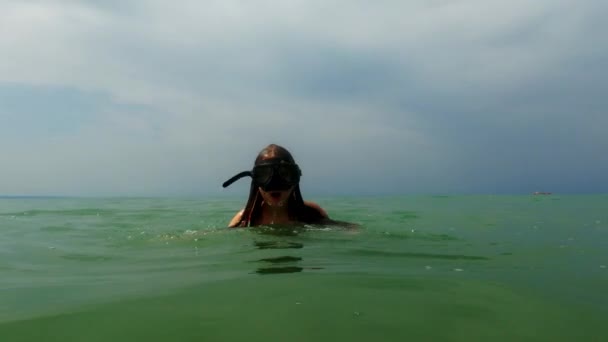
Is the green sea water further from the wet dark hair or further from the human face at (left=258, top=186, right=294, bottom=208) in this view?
the wet dark hair

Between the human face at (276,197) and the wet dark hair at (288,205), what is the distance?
0.26 ft

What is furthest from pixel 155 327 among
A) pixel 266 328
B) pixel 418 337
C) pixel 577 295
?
pixel 577 295

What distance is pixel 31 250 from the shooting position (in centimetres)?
527

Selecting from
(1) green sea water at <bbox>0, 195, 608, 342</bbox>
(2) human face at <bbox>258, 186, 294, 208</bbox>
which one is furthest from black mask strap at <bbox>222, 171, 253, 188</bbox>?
(1) green sea water at <bbox>0, 195, 608, 342</bbox>

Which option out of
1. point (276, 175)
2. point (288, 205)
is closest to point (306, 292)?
point (276, 175)

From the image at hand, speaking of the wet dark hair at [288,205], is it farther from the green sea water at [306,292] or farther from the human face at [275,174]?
the green sea water at [306,292]

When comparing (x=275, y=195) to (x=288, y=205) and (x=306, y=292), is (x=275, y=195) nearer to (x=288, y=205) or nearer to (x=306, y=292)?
(x=288, y=205)

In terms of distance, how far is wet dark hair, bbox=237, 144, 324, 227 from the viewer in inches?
246

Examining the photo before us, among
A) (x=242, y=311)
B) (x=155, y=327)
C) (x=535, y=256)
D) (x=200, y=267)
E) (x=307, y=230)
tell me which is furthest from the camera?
(x=307, y=230)

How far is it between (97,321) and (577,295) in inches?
108

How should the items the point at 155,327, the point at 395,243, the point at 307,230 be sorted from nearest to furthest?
the point at 155,327, the point at 395,243, the point at 307,230

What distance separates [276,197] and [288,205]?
25cm

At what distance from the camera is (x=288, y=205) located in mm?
6492

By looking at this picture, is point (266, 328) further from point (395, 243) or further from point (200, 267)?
point (395, 243)
